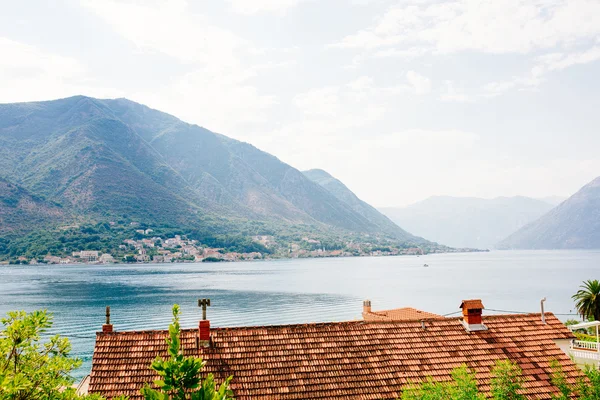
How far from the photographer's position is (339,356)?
16.8m

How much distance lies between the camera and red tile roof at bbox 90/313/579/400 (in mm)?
15234

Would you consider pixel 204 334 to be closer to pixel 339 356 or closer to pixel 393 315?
pixel 339 356

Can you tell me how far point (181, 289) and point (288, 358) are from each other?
111672mm

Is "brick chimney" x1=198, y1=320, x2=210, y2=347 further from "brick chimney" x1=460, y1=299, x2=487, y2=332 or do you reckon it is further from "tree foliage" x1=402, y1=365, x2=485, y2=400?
"brick chimney" x1=460, y1=299, x2=487, y2=332

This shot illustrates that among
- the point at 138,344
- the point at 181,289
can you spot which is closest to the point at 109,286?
the point at 181,289

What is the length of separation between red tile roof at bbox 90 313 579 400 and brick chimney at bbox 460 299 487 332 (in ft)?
0.81

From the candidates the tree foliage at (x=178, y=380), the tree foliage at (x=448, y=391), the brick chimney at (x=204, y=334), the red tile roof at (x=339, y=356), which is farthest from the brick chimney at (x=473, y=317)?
the tree foliage at (x=178, y=380)

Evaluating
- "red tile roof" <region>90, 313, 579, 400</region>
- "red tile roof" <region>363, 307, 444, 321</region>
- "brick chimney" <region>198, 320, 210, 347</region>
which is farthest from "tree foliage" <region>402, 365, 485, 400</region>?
"red tile roof" <region>363, 307, 444, 321</region>

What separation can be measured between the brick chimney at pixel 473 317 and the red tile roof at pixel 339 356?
0.81 ft

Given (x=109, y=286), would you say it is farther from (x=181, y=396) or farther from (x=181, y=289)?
(x=181, y=396)

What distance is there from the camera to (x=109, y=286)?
130 metres

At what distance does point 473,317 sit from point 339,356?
5413 mm

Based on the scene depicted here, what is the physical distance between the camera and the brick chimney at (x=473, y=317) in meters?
18.8


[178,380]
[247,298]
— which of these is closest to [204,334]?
[178,380]
